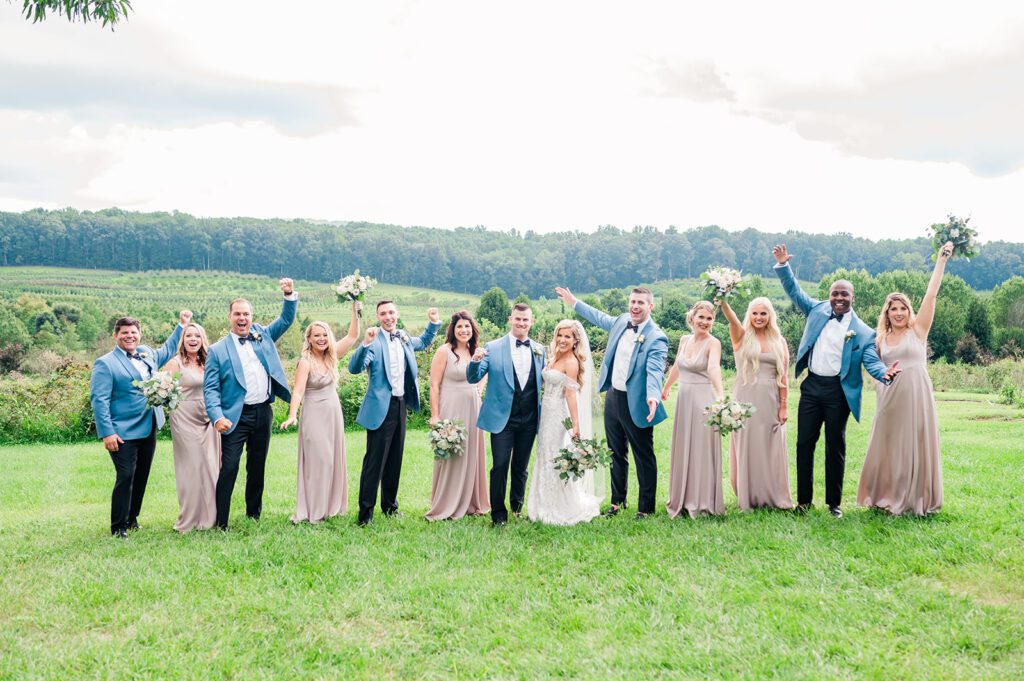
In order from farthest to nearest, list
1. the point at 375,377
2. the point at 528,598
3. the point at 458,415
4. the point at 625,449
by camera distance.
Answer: the point at 625,449 → the point at 458,415 → the point at 375,377 → the point at 528,598

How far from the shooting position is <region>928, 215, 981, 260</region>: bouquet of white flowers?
8133mm

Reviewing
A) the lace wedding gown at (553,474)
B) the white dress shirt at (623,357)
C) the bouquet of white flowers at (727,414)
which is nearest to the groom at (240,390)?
the lace wedding gown at (553,474)

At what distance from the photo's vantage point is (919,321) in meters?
8.02

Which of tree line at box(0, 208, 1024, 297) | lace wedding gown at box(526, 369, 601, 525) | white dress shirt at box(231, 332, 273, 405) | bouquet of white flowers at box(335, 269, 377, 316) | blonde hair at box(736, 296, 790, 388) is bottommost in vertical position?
lace wedding gown at box(526, 369, 601, 525)

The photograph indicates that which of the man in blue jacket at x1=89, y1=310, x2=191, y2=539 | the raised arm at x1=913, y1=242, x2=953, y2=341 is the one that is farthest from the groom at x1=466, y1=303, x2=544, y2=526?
the raised arm at x1=913, y1=242, x2=953, y2=341

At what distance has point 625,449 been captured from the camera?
8914mm

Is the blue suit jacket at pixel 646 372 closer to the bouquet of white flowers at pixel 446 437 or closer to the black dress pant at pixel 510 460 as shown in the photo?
the black dress pant at pixel 510 460

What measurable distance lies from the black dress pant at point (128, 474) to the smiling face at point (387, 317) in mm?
2622

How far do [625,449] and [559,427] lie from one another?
980mm

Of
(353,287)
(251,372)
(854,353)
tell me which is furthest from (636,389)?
(251,372)

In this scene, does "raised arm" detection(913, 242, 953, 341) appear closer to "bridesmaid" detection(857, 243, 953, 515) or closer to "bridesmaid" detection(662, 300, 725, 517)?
"bridesmaid" detection(857, 243, 953, 515)

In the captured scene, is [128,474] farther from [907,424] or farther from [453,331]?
[907,424]

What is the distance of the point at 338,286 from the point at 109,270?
201 feet

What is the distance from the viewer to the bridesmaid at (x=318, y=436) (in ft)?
28.0
